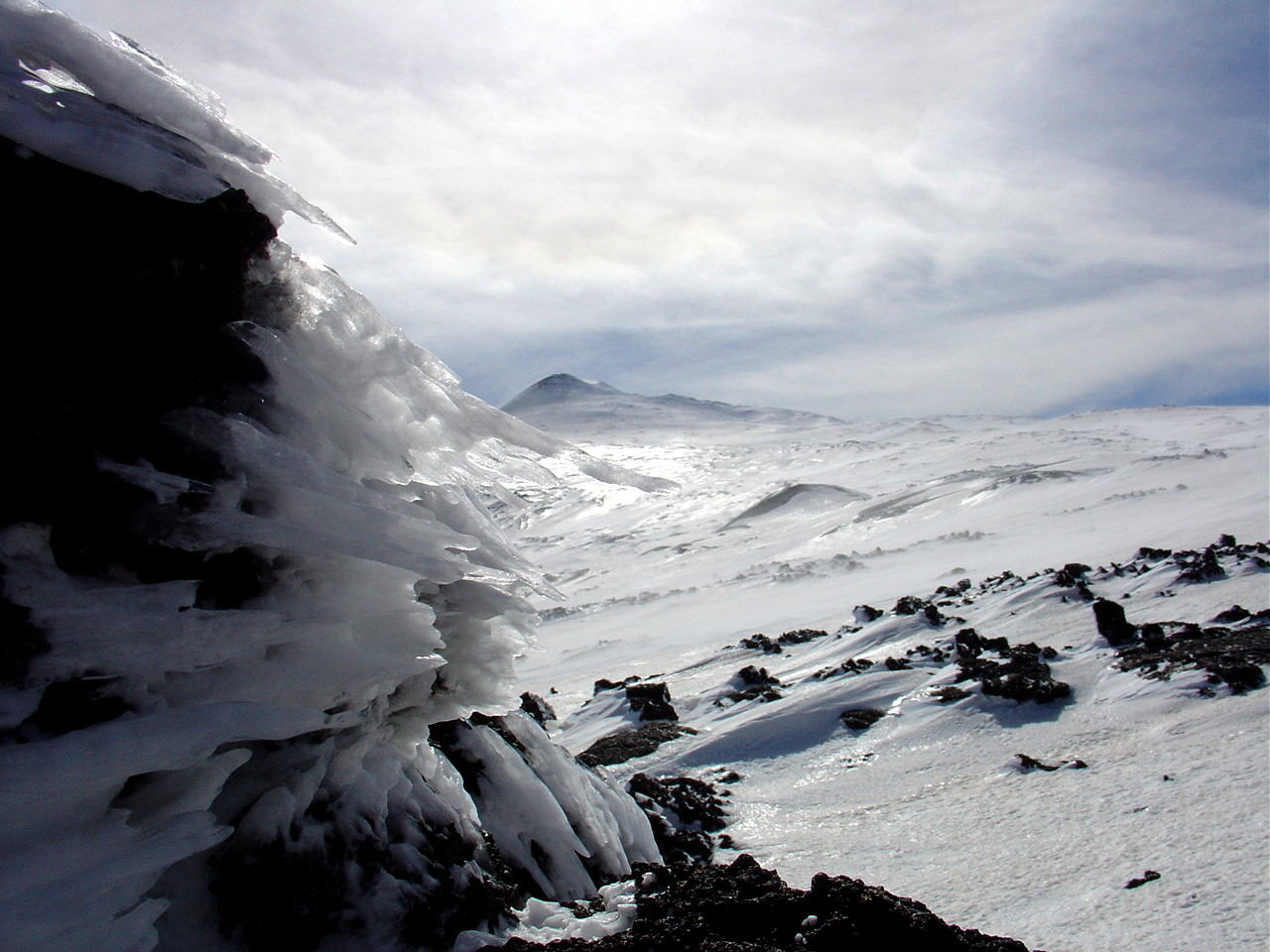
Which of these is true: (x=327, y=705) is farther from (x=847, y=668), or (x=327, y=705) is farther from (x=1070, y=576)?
(x=1070, y=576)

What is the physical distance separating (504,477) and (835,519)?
32.4 metres

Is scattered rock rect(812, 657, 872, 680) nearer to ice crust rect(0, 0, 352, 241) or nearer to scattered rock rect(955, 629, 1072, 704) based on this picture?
scattered rock rect(955, 629, 1072, 704)

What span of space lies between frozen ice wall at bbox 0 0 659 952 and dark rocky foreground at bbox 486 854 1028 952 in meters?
0.55

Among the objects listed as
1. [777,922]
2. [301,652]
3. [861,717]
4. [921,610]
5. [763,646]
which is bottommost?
[763,646]

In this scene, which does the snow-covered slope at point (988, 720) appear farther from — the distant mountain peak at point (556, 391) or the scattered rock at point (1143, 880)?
the distant mountain peak at point (556, 391)

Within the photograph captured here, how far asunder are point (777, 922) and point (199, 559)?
2.08m

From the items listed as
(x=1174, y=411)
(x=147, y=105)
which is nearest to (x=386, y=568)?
(x=147, y=105)

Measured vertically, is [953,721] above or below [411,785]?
below

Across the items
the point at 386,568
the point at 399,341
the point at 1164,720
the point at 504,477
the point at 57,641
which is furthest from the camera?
the point at 1164,720

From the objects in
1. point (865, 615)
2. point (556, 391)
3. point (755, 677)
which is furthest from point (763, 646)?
point (556, 391)

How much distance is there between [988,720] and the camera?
6.05 m

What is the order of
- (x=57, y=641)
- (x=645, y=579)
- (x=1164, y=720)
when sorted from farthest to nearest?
(x=645, y=579), (x=1164, y=720), (x=57, y=641)

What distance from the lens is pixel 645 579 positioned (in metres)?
30.4

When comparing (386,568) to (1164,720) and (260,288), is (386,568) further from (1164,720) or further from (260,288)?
(1164,720)
